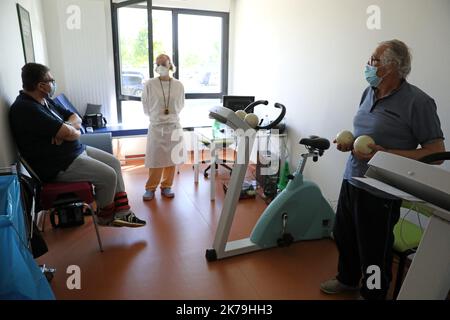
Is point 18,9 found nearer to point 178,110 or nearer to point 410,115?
point 178,110

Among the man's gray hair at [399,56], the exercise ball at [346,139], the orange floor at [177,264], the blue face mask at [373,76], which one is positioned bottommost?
the orange floor at [177,264]

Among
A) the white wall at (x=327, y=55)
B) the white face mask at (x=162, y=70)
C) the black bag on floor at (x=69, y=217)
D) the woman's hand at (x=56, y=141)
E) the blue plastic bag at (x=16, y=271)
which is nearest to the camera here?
the blue plastic bag at (x=16, y=271)

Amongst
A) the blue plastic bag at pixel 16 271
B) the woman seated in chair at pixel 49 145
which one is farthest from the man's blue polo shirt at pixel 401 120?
the woman seated in chair at pixel 49 145

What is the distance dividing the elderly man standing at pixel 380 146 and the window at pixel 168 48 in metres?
3.07

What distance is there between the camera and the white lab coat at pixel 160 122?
317 cm

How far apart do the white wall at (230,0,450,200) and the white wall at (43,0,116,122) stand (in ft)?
6.69

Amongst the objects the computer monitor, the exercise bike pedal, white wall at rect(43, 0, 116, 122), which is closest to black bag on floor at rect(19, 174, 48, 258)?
the exercise bike pedal

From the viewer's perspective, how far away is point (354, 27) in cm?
260

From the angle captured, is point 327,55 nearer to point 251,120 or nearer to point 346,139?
point 251,120

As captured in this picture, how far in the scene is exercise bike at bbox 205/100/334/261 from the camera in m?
2.08

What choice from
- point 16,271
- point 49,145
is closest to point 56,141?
point 49,145

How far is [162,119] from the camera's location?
10.5 ft

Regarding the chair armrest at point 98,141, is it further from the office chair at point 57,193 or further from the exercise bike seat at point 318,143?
the exercise bike seat at point 318,143

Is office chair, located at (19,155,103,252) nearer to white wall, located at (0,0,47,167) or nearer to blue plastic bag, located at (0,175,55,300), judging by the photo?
white wall, located at (0,0,47,167)
